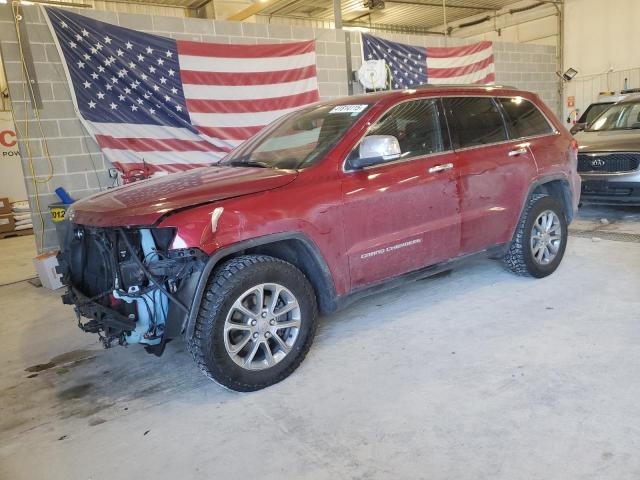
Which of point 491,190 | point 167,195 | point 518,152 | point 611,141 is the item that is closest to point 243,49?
point 518,152

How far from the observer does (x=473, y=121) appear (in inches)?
148

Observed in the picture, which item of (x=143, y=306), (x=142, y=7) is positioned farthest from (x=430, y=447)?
(x=142, y=7)

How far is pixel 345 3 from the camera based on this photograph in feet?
43.0

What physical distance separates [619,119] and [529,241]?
4.44 meters

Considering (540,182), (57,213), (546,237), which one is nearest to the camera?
(540,182)

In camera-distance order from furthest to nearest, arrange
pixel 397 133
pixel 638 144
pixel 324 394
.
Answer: pixel 638 144, pixel 397 133, pixel 324 394

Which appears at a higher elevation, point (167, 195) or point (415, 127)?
point (415, 127)

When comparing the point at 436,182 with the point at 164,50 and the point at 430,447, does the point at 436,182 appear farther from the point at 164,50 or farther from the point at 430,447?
the point at 164,50

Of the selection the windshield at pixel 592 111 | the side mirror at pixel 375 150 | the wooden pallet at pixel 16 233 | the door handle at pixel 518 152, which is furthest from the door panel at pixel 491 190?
the wooden pallet at pixel 16 233

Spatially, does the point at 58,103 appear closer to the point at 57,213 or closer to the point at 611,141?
the point at 57,213

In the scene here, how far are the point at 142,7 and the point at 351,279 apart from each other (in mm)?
11404

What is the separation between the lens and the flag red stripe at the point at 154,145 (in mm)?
6016

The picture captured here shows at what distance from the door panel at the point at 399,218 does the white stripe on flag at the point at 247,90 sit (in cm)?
414

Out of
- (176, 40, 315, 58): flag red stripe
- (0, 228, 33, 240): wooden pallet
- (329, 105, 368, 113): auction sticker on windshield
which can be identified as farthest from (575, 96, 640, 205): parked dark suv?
(0, 228, 33, 240): wooden pallet
